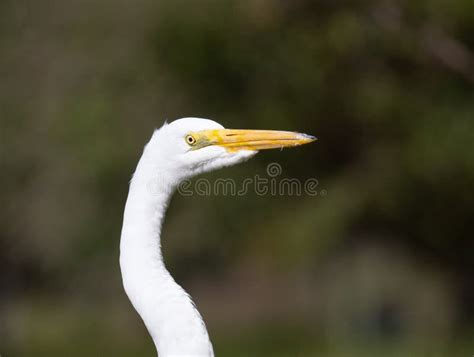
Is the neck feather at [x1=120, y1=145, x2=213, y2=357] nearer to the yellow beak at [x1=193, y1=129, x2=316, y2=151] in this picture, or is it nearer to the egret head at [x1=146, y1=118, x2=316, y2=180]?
the egret head at [x1=146, y1=118, x2=316, y2=180]

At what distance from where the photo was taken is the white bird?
299cm

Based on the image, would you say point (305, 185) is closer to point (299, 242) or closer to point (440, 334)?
point (299, 242)

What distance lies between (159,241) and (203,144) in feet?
1.31

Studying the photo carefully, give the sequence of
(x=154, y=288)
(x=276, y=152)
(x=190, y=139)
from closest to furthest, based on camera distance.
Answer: (x=154, y=288)
(x=190, y=139)
(x=276, y=152)

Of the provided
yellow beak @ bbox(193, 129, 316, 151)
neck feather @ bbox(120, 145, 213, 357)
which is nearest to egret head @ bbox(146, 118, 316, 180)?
yellow beak @ bbox(193, 129, 316, 151)

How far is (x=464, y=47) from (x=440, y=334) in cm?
371

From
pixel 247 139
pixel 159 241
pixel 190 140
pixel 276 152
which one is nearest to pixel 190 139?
pixel 190 140

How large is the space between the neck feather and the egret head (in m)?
0.14

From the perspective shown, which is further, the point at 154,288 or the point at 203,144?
the point at 203,144

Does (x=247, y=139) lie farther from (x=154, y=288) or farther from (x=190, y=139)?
(x=154, y=288)

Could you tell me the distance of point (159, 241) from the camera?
9.96ft

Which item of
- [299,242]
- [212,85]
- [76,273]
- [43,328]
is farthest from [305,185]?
[43,328]

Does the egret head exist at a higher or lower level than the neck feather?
higher

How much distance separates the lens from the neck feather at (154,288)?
2.99 metres
